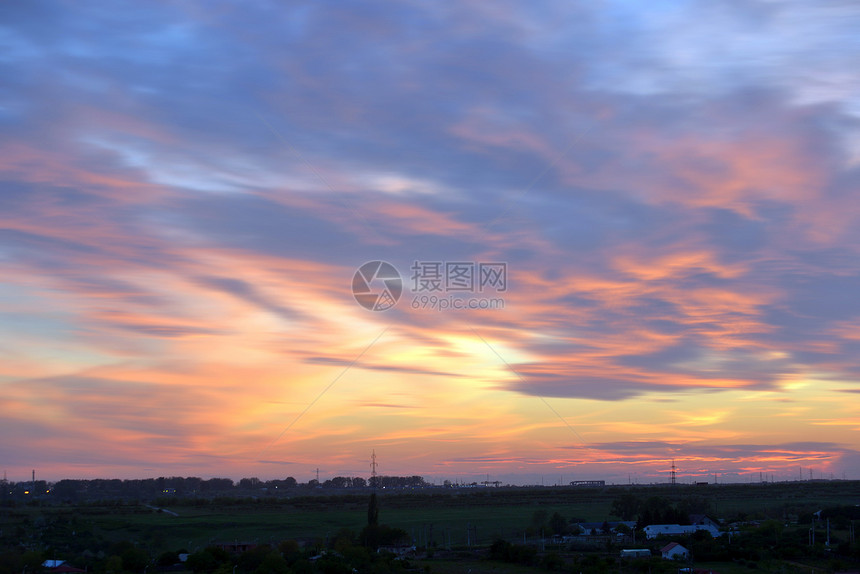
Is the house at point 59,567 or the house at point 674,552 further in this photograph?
the house at point 674,552

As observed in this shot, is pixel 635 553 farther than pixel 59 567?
Yes

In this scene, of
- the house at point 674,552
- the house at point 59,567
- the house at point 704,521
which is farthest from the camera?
the house at point 704,521

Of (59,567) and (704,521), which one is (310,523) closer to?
(704,521)

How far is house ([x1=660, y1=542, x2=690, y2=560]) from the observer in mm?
58719

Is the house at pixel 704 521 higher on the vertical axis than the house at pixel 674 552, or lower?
lower

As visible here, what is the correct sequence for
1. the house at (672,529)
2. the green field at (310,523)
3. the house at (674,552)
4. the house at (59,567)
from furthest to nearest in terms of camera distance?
the house at (672,529) → the green field at (310,523) → the house at (674,552) → the house at (59,567)

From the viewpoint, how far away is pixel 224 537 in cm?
8081

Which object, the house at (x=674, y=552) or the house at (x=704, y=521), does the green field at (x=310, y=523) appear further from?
the house at (x=704, y=521)

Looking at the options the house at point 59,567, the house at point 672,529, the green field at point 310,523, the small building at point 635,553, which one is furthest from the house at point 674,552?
the house at point 59,567

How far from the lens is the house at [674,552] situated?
193ft

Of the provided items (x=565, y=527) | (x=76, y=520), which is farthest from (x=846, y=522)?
(x=76, y=520)

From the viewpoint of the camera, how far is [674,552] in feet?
199

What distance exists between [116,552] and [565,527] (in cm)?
4576

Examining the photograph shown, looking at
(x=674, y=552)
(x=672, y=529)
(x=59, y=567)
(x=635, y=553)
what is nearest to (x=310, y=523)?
(x=672, y=529)
